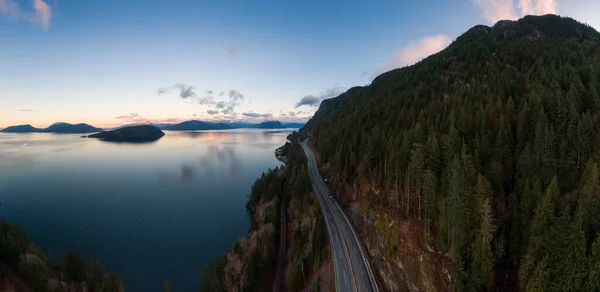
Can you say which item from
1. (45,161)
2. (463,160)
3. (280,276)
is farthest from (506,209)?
(45,161)

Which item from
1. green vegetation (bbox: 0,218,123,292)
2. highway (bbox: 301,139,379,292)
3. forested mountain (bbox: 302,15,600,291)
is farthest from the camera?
green vegetation (bbox: 0,218,123,292)

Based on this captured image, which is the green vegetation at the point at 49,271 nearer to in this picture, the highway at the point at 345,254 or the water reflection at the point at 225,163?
the highway at the point at 345,254

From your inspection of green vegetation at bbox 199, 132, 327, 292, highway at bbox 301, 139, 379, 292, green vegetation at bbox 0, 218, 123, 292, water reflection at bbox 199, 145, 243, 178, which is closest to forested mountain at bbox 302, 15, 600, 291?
highway at bbox 301, 139, 379, 292

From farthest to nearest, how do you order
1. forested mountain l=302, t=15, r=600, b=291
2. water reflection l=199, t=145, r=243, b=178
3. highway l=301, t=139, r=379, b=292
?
water reflection l=199, t=145, r=243, b=178 → highway l=301, t=139, r=379, b=292 → forested mountain l=302, t=15, r=600, b=291

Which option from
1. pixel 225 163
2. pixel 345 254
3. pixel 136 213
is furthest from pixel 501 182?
pixel 225 163

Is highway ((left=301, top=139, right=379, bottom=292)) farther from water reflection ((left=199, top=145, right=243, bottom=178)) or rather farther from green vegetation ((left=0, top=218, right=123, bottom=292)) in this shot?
water reflection ((left=199, top=145, right=243, bottom=178))

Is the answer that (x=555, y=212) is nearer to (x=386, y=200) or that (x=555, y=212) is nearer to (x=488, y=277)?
(x=488, y=277)

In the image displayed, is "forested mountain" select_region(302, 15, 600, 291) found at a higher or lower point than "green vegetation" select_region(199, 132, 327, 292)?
higher

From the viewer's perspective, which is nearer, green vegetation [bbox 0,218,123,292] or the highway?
the highway
